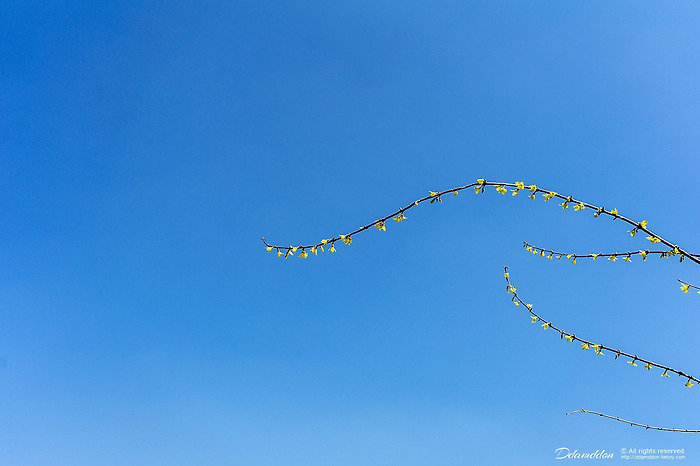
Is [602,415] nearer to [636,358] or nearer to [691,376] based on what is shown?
[636,358]

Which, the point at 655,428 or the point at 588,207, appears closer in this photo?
the point at 588,207

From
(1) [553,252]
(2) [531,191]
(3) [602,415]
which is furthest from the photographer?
(1) [553,252]

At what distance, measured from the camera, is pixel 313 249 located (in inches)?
147

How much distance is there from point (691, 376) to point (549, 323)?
125cm

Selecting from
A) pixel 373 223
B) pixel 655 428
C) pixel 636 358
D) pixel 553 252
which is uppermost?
pixel 553 252

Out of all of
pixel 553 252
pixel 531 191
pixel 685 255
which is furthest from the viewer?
pixel 553 252

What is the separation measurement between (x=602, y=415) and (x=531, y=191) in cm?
235

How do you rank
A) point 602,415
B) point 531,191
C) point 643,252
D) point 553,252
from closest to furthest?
1. point 643,252
2. point 531,191
3. point 602,415
4. point 553,252

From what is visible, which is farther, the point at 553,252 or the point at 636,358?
the point at 553,252

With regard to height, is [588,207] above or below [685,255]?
above

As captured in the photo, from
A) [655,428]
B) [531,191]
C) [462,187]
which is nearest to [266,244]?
[462,187]

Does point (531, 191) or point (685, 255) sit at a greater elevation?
point (531, 191)

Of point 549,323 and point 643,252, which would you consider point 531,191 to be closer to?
point 643,252

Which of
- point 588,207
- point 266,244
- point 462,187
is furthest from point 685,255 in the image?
point 266,244
